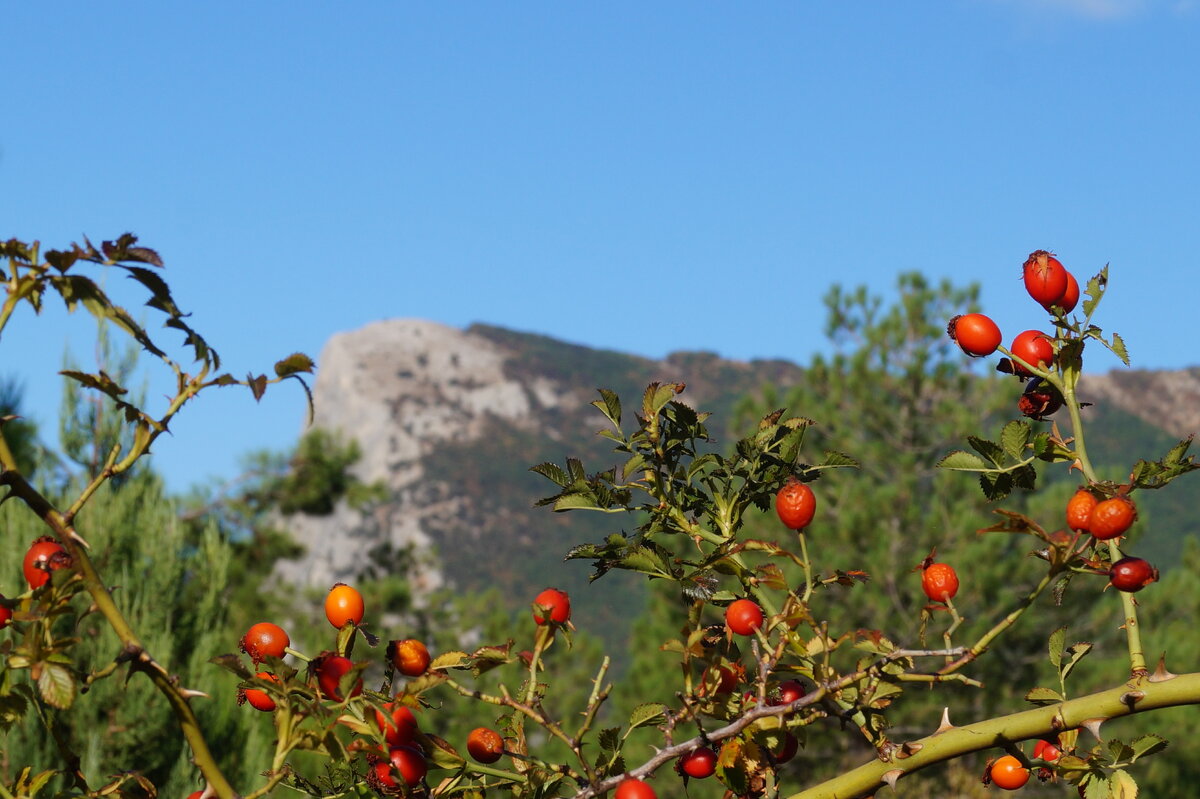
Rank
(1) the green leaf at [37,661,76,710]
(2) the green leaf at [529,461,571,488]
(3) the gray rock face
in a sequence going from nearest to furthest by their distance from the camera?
(1) the green leaf at [37,661,76,710] < (2) the green leaf at [529,461,571,488] < (3) the gray rock face

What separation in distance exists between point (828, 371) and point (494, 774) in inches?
519

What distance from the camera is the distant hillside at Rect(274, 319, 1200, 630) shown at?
45656 millimetres

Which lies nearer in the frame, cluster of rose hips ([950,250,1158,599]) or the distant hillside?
cluster of rose hips ([950,250,1158,599])

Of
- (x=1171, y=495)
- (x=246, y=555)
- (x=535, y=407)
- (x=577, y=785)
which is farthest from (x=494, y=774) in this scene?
(x=535, y=407)

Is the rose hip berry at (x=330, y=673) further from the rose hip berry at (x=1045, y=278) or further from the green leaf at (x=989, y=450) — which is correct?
the rose hip berry at (x=1045, y=278)

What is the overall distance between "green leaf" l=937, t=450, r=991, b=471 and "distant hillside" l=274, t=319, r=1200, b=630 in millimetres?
36338

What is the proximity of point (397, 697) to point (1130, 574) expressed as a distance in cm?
59

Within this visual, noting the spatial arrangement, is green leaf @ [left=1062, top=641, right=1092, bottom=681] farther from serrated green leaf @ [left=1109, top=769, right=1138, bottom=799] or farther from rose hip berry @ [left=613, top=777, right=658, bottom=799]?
rose hip berry @ [left=613, top=777, right=658, bottom=799]

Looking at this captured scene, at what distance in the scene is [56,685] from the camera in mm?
767

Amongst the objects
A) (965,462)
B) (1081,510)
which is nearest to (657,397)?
(965,462)

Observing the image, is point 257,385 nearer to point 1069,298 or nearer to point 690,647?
point 690,647

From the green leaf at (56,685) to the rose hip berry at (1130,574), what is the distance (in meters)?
0.77

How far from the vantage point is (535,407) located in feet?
198

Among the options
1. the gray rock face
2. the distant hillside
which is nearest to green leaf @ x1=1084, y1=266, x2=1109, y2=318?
the distant hillside
